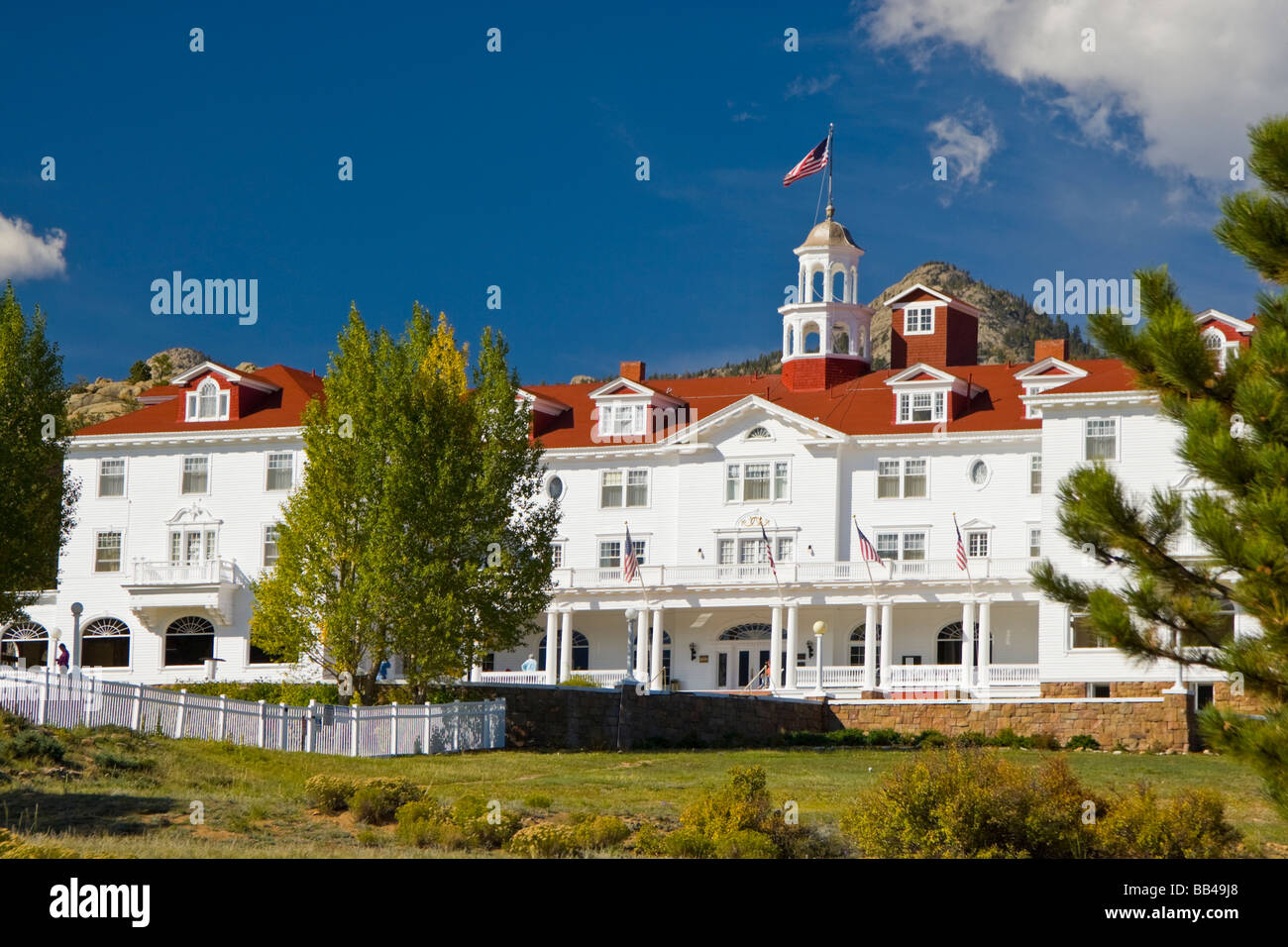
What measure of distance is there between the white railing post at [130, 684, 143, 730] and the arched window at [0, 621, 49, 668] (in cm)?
2843

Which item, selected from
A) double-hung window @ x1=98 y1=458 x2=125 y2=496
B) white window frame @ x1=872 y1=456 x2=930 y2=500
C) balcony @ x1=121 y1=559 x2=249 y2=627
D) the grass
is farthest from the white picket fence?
double-hung window @ x1=98 y1=458 x2=125 y2=496

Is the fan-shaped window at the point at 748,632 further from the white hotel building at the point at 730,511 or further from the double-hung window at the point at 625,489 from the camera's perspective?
the double-hung window at the point at 625,489

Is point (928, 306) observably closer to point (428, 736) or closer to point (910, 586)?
point (910, 586)

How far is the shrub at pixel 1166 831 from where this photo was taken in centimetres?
2122

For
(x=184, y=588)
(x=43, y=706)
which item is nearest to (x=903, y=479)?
(x=184, y=588)

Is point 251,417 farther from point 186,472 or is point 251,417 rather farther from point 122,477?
point 122,477

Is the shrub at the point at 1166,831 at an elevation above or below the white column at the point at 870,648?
below

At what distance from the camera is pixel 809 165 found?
60094 mm

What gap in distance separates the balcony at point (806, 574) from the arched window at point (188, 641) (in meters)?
12.5

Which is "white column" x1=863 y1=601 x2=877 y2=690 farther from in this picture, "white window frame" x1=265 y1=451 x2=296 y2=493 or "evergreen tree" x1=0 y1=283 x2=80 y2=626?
"evergreen tree" x1=0 y1=283 x2=80 y2=626

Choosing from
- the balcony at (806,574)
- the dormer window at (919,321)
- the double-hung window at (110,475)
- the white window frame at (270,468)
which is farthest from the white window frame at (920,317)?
the double-hung window at (110,475)

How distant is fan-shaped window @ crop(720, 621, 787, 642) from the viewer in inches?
2320

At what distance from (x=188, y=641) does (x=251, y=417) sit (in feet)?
27.1
